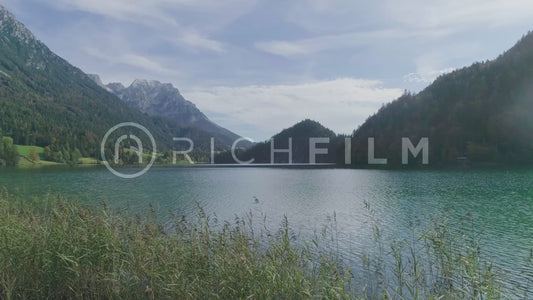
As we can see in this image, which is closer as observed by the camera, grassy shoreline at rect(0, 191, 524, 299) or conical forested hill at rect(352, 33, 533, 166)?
grassy shoreline at rect(0, 191, 524, 299)

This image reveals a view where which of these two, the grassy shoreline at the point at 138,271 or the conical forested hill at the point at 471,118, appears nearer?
the grassy shoreline at the point at 138,271

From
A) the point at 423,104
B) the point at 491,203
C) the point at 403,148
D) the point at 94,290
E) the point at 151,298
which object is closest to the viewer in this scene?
the point at 151,298

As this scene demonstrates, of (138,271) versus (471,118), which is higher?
(471,118)

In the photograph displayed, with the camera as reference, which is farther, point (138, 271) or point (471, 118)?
point (471, 118)

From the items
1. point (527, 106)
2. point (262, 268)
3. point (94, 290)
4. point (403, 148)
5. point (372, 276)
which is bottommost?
point (372, 276)

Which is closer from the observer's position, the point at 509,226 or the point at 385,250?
the point at 385,250

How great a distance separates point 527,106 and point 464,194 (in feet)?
376

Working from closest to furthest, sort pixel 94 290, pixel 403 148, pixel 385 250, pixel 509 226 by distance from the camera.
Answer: pixel 94 290
pixel 385 250
pixel 509 226
pixel 403 148

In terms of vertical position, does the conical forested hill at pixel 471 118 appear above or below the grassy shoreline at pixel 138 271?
above

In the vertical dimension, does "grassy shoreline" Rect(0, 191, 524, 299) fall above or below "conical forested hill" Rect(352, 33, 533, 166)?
below

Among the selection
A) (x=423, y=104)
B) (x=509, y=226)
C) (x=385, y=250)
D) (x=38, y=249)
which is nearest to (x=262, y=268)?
(x=38, y=249)

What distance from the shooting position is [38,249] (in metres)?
8.88

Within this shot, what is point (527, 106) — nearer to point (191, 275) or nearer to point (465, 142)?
point (465, 142)

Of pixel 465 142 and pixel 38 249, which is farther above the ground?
pixel 465 142
